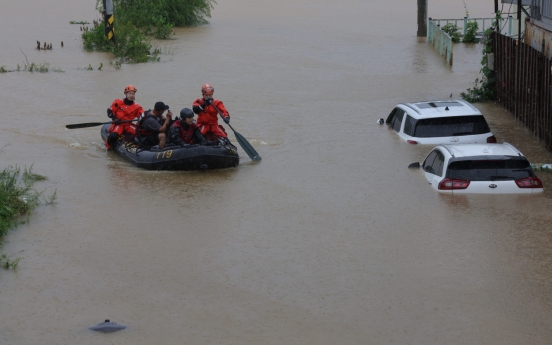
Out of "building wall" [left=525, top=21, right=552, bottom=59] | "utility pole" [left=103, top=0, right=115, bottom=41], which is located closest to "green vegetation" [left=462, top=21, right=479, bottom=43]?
"building wall" [left=525, top=21, right=552, bottom=59]

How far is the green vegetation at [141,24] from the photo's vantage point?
34312 millimetres

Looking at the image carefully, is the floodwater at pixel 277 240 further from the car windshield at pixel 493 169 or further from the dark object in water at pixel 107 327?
the car windshield at pixel 493 169

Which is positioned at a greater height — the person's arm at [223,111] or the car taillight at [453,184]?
the person's arm at [223,111]

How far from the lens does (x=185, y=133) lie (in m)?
18.5

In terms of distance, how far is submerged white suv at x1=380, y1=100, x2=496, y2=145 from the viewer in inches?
701

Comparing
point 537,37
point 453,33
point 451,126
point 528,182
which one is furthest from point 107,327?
point 453,33

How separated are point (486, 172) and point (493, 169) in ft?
0.39

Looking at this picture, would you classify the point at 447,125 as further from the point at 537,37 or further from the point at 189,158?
the point at 537,37

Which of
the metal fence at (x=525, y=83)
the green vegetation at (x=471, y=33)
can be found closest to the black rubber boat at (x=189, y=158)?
the metal fence at (x=525, y=83)

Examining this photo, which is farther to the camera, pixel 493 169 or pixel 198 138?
pixel 198 138

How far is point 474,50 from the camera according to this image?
3562 centimetres

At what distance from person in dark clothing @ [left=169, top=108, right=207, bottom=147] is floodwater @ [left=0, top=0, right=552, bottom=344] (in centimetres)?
78

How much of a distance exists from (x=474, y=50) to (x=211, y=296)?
25915mm

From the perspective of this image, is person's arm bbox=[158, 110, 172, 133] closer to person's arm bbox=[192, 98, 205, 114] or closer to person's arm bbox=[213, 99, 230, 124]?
person's arm bbox=[192, 98, 205, 114]
